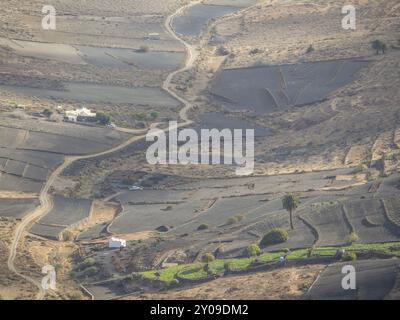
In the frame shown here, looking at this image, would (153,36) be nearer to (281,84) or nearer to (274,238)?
(281,84)

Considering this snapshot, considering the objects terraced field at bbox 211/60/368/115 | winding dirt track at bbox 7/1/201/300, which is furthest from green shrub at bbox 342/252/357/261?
terraced field at bbox 211/60/368/115

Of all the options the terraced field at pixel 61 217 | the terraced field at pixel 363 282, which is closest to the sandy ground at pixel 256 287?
the terraced field at pixel 363 282

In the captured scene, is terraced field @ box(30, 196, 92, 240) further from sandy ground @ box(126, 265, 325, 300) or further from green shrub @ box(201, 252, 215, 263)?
sandy ground @ box(126, 265, 325, 300)

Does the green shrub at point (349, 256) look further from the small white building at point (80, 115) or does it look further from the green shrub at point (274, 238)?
the small white building at point (80, 115)

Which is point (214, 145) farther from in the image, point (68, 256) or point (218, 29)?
point (218, 29)

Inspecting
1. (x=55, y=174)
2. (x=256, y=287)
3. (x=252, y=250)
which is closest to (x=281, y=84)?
(x=55, y=174)
